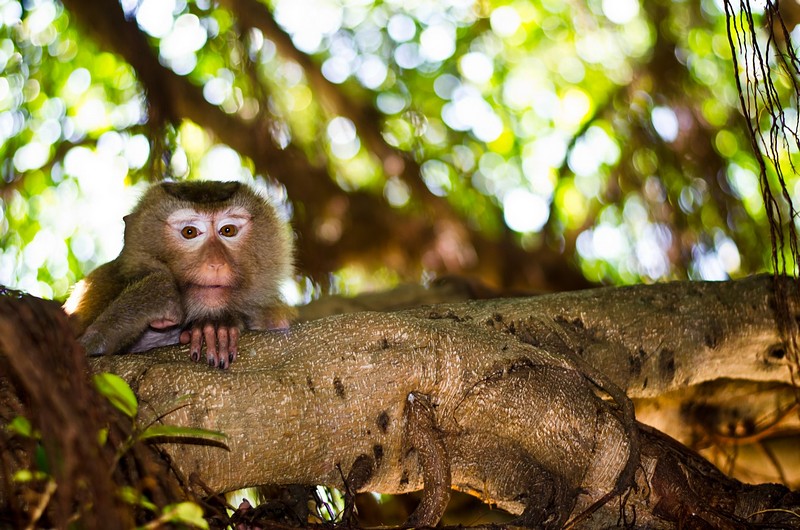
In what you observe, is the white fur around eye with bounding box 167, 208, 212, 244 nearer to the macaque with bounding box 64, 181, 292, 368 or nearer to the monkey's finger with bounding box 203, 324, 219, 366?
the macaque with bounding box 64, 181, 292, 368

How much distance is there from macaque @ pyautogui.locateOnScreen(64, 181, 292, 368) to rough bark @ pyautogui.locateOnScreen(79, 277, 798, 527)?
21 cm

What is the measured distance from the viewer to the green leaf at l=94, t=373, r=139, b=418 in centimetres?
189

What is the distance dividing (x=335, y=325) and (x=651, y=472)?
4.28 feet

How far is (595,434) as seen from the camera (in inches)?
119

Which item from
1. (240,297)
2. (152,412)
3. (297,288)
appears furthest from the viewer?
(297,288)

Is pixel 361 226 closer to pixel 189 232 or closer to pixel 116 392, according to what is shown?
pixel 189 232

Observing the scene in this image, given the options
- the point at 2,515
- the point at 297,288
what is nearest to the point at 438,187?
the point at 297,288

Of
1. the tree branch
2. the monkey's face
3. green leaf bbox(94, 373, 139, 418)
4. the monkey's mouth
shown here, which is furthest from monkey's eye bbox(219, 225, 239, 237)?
the tree branch

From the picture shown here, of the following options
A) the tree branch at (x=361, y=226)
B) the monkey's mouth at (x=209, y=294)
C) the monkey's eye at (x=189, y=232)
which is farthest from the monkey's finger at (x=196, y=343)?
the tree branch at (x=361, y=226)

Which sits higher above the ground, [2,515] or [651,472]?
[651,472]

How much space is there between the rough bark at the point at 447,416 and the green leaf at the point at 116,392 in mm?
554

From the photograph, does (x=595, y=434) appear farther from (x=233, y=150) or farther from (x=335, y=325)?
(x=233, y=150)

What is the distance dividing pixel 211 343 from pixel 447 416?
0.88 meters

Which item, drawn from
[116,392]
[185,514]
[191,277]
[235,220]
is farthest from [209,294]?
[185,514]
